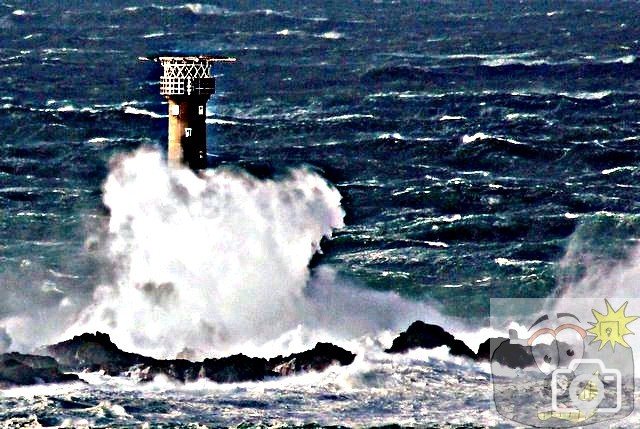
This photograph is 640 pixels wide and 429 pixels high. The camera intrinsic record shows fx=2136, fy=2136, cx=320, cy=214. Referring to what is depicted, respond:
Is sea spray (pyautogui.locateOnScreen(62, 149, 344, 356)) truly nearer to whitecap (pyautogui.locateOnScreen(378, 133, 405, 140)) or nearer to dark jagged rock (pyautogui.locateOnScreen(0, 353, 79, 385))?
dark jagged rock (pyautogui.locateOnScreen(0, 353, 79, 385))

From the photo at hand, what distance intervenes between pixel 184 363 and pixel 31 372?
8532 mm

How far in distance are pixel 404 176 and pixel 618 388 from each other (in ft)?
162

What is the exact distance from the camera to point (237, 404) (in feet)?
371

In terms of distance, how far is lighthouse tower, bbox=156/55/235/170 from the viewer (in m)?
133


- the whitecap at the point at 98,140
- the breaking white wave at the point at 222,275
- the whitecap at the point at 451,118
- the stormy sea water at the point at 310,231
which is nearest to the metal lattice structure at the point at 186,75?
the breaking white wave at the point at 222,275

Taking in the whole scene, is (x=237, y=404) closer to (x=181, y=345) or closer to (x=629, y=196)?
(x=181, y=345)

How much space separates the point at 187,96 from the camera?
133 meters

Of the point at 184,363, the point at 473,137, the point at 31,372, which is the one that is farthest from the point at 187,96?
the point at 473,137

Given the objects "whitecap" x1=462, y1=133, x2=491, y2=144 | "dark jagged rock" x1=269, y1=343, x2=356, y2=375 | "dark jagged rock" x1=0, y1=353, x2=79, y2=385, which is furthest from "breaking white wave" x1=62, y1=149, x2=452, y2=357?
"whitecap" x1=462, y1=133, x2=491, y2=144

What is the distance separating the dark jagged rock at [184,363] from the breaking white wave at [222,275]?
540 centimetres

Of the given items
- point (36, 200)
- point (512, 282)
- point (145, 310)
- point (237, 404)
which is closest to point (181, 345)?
point (145, 310)

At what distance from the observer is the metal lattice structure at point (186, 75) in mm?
132875

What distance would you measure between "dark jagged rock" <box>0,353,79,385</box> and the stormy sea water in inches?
51.0

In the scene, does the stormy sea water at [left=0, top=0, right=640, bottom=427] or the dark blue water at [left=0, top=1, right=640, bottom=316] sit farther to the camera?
the dark blue water at [left=0, top=1, right=640, bottom=316]
